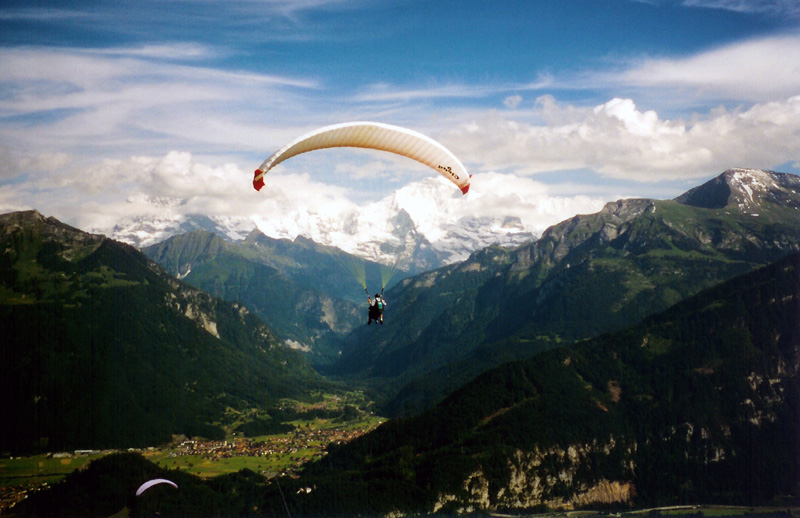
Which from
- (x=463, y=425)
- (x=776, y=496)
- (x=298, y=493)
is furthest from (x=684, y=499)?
(x=298, y=493)

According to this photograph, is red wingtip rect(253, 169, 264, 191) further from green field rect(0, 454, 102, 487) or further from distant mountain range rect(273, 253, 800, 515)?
green field rect(0, 454, 102, 487)

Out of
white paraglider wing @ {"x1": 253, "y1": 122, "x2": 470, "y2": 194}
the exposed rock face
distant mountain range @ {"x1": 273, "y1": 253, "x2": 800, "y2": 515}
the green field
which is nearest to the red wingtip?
white paraglider wing @ {"x1": 253, "y1": 122, "x2": 470, "y2": 194}

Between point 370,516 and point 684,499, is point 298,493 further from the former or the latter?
point 684,499

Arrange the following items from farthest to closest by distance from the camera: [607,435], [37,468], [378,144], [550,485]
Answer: [37,468], [607,435], [550,485], [378,144]

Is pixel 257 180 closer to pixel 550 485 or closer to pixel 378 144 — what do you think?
pixel 378 144

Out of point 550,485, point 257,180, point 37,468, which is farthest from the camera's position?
point 37,468

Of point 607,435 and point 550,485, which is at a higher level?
point 607,435

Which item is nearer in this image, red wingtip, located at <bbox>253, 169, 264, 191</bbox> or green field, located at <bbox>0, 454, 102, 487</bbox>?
red wingtip, located at <bbox>253, 169, 264, 191</bbox>

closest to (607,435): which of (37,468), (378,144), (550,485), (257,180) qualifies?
(550,485)

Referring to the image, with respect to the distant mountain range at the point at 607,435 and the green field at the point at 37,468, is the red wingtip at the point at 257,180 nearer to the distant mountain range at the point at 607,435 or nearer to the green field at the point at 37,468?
the distant mountain range at the point at 607,435
